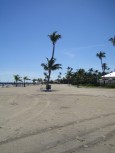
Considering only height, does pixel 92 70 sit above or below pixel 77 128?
above

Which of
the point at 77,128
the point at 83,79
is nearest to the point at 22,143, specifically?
the point at 77,128

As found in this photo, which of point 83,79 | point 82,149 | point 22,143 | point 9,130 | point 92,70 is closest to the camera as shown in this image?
point 82,149

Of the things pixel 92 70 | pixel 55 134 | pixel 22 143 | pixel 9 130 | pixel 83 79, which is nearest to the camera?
pixel 22 143

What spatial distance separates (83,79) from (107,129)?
310 feet

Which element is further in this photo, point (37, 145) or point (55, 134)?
point (55, 134)

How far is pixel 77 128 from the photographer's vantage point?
351 inches

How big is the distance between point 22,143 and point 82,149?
1.57 metres

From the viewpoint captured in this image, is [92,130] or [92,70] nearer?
[92,130]

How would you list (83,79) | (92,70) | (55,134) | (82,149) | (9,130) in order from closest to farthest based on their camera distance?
(82,149), (55,134), (9,130), (83,79), (92,70)

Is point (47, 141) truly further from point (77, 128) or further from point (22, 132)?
point (77, 128)

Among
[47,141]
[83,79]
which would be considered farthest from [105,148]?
[83,79]

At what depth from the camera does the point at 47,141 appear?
701cm

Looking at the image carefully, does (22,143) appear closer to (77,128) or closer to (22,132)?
(22,132)

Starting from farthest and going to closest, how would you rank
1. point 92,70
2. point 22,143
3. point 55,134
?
point 92,70 → point 55,134 → point 22,143
